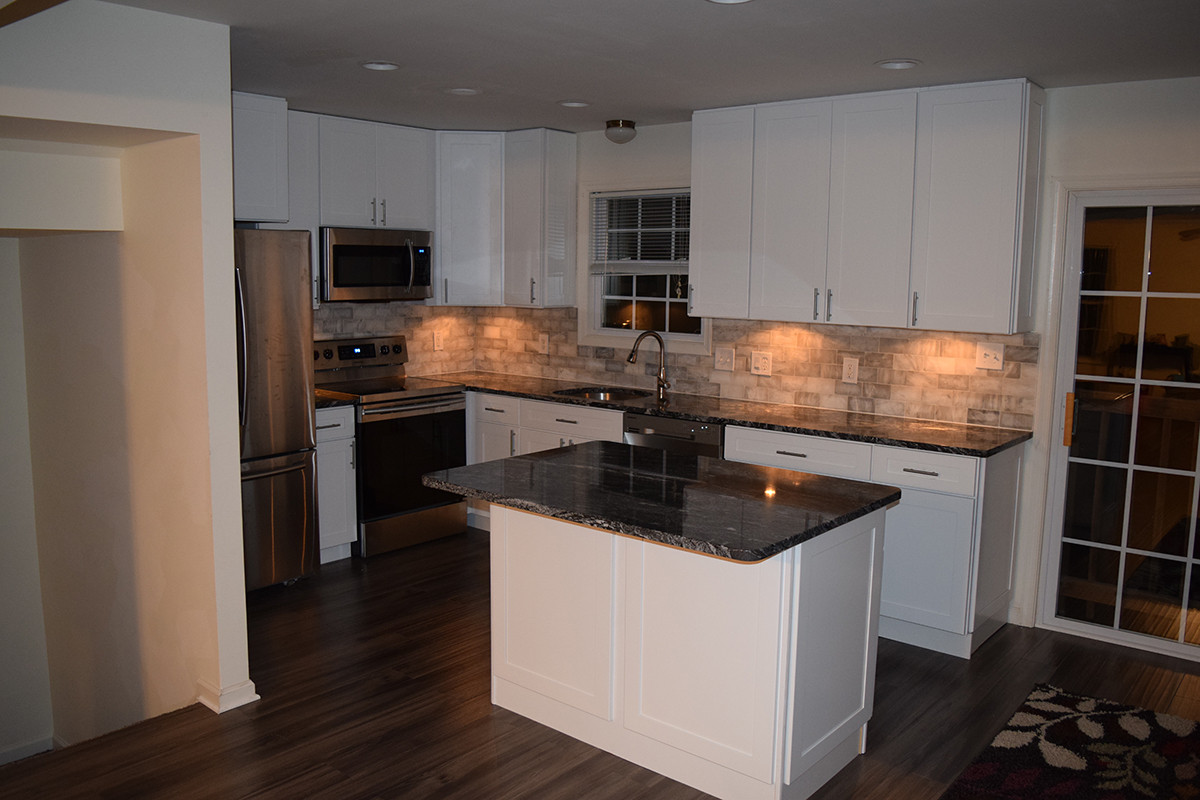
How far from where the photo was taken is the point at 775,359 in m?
5.05

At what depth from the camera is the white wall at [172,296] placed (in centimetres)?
292

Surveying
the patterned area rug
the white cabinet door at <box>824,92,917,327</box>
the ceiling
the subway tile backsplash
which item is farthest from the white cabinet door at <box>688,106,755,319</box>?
the patterned area rug

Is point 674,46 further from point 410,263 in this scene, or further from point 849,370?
point 410,263

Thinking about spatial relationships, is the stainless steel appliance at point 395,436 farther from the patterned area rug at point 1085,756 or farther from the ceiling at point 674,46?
the patterned area rug at point 1085,756

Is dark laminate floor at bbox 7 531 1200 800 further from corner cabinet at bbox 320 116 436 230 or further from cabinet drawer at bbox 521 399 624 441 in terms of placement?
corner cabinet at bbox 320 116 436 230

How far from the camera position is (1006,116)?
155 inches

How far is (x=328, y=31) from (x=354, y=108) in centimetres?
164

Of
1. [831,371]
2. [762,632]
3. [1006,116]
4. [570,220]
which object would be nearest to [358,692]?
[762,632]

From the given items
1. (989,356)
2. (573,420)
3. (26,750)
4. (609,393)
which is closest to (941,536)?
(989,356)

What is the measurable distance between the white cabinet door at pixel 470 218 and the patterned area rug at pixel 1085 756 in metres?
3.74

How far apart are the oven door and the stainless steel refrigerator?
1.45 ft

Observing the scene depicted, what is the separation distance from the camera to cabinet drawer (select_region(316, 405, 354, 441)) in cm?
488

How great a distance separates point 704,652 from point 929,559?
1638 millimetres

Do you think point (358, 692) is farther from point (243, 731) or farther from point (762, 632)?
point (762, 632)
